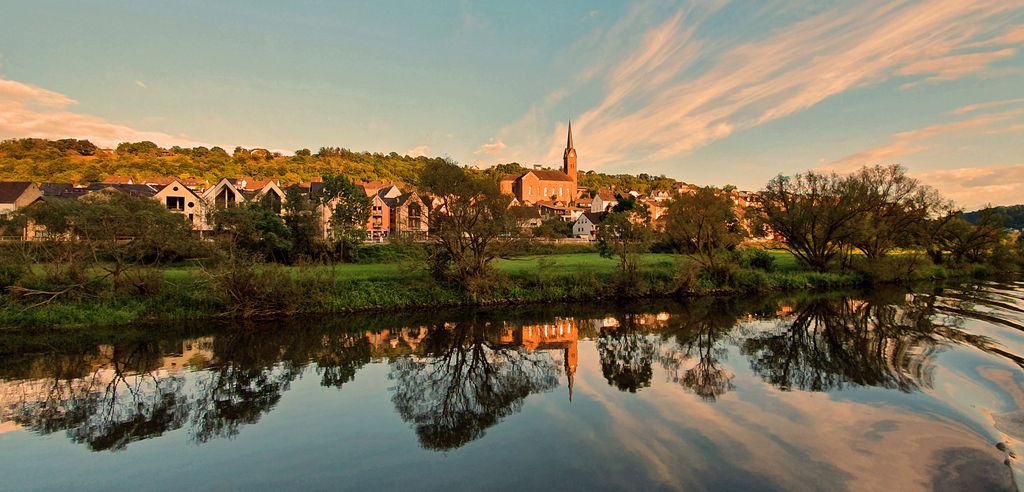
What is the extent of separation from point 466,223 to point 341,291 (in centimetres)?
752

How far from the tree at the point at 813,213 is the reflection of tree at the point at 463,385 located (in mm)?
30450

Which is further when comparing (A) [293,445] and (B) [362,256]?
(B) [362,256]

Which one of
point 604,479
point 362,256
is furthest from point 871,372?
point 362,256

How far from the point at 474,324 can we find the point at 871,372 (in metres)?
14.8

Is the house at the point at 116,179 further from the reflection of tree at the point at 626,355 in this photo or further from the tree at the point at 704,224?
the reflection of tree at the point at 626,355

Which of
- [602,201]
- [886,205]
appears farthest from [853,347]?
[602,201]

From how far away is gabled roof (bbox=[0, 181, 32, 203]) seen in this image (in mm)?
54906

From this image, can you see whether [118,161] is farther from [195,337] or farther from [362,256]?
[195,337]

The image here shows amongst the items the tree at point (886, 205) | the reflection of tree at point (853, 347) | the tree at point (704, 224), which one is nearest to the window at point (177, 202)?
the tree at point (704, 224)

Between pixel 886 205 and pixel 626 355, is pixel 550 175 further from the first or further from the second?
pixel 626 355

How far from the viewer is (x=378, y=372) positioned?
1438 centimetres

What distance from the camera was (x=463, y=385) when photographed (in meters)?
13.2

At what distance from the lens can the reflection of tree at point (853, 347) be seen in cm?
1341

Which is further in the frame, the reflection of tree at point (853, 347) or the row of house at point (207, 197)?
the row of house at point (207, 197)
